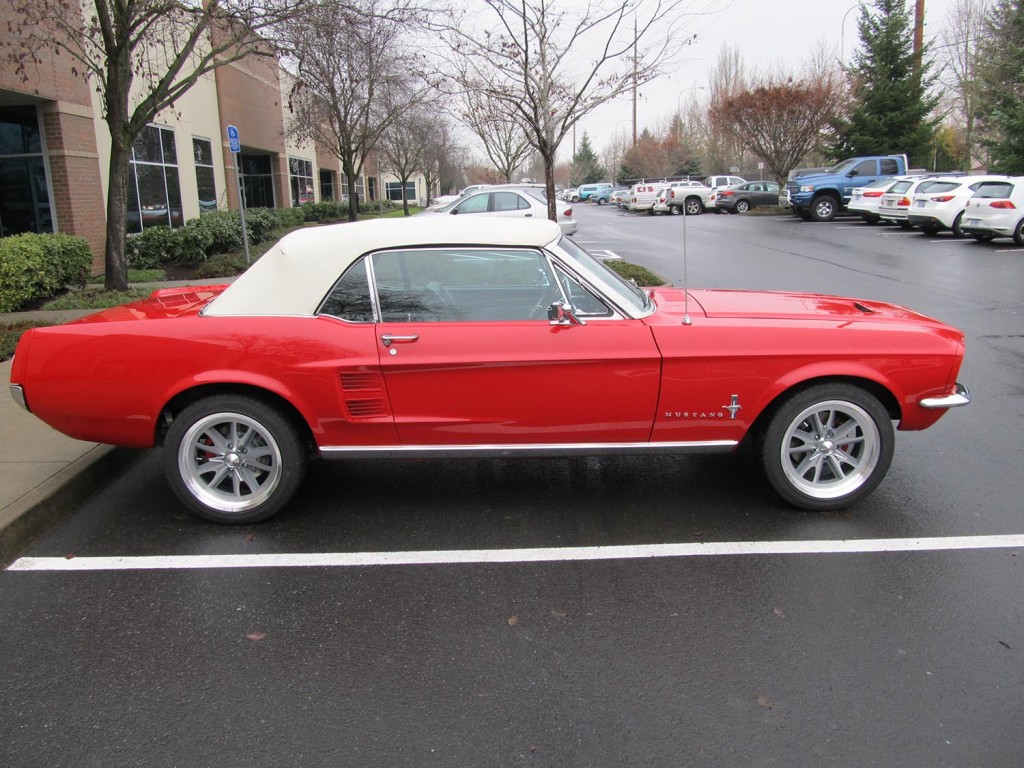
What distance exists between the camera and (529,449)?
13.9ft

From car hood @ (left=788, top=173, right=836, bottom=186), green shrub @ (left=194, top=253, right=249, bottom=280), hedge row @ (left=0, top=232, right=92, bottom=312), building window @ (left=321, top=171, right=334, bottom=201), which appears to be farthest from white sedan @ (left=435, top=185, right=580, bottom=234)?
building window @ (left=321, top=171, right=334, bottom=201)

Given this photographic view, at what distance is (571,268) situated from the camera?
14.0 feet

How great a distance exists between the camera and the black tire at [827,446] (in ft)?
13.7

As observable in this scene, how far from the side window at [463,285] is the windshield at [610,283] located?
0.65 feet

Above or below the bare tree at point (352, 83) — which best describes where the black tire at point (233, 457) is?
below

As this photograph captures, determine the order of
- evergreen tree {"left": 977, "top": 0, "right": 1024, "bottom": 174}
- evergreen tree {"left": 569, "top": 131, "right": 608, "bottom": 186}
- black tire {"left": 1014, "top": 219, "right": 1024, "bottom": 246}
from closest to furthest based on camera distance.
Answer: black tire {"left": 1014, "top": 219, "right": 1024, "bottom": 246}, evergreen tree {"left": 977, "top": 0, "right": 1024, "bottom": 174}, evergreen tree {"left": 569, "top": 131, "right": 608, "bottom": 186}

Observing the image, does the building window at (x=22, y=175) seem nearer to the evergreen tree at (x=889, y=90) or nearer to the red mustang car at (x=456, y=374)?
the red mustang car at (x=456, y=374)

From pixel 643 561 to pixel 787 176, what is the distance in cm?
3712

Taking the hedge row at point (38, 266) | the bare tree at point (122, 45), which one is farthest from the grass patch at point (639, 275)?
the hedge row at point (38, 266)

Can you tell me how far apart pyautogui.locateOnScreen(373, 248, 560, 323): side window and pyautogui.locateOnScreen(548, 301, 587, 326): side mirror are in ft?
0.28

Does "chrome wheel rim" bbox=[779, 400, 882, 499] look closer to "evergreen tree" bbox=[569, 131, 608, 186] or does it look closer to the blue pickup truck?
the blue pickup truck

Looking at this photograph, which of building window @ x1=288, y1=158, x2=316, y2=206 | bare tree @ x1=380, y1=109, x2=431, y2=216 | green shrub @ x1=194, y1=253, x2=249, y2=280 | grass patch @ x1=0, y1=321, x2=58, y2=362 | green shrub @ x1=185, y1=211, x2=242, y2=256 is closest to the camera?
grass patch @ x1=0, y1=321, x2=58, y2=362

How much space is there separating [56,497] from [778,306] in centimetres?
426

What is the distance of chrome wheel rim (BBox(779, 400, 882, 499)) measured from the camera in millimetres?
4207
